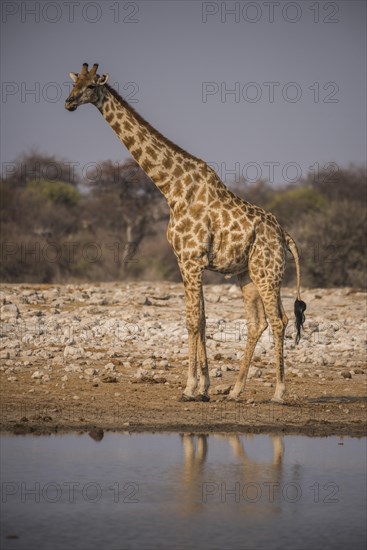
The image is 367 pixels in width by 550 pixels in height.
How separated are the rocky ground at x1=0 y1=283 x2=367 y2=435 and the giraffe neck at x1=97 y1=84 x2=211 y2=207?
205cm

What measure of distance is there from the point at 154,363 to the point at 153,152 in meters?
2.64

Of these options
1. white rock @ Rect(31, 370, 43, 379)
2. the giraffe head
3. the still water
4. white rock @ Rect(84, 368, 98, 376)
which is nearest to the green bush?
white rock @ Rect(84, 368, 98, 376)

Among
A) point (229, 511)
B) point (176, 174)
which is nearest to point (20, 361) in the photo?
point (176, 174)

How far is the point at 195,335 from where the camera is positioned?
11.1 m

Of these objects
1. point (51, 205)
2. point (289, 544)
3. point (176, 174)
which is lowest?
point (289, 544)

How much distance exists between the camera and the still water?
6.18m

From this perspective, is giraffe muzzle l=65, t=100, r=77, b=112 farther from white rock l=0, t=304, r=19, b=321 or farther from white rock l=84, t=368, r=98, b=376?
white rock l=0, t=304, r=19, b=321

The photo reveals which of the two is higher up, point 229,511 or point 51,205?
point 51,205

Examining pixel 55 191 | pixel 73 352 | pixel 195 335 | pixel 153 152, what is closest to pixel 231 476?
pixel 195 335

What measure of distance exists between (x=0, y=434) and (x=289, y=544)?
354 centimetres

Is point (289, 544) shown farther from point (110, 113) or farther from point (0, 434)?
point (110, 113)

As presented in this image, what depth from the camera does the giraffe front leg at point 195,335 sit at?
10867 mm

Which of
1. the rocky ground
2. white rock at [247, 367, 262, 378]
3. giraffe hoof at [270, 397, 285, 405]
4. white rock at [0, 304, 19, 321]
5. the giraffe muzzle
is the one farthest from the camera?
white rock at [0, 304, 19, 321]

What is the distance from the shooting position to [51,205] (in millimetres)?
35406
